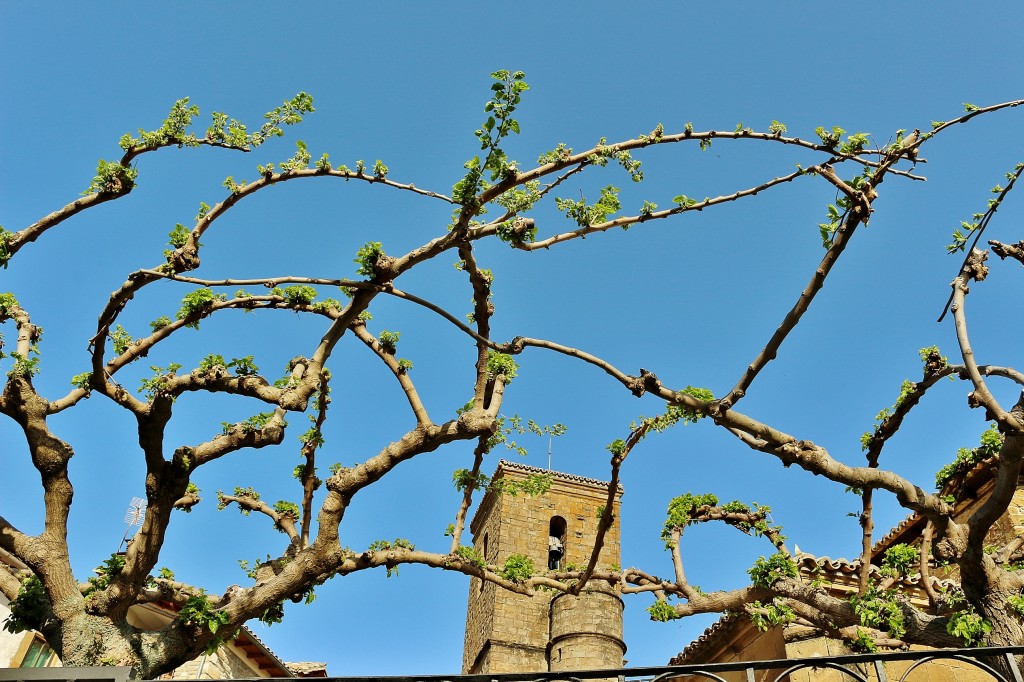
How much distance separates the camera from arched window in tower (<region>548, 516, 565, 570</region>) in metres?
27.9

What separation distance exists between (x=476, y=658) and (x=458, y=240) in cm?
2176

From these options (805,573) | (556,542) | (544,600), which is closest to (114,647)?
(805,573)

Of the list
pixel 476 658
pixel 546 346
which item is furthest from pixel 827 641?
pixel 476 658

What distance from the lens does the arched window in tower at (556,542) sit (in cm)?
2791

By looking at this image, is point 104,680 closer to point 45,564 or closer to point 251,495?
point 45,564

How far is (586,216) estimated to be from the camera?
7777mm

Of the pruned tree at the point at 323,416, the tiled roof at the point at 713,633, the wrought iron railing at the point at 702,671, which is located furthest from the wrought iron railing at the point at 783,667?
the tiled roof at the point at 713,633

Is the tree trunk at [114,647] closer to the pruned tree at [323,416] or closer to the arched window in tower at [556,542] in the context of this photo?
the pruned tree at [323,416]

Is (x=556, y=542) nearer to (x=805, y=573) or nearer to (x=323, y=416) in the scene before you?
(x=805, y=573)

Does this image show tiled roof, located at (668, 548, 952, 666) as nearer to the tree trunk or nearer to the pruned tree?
the pruned tree

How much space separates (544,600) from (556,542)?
2.44 m

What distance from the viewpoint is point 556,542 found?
28172mm

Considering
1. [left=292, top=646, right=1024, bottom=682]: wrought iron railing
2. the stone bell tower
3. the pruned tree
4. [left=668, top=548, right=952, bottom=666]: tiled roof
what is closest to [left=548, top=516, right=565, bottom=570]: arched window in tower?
the stone bell tower

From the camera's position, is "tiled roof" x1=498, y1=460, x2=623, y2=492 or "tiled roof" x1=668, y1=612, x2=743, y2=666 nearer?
"tiled roof" x1=668, y1=612, x2=743, y2=666
